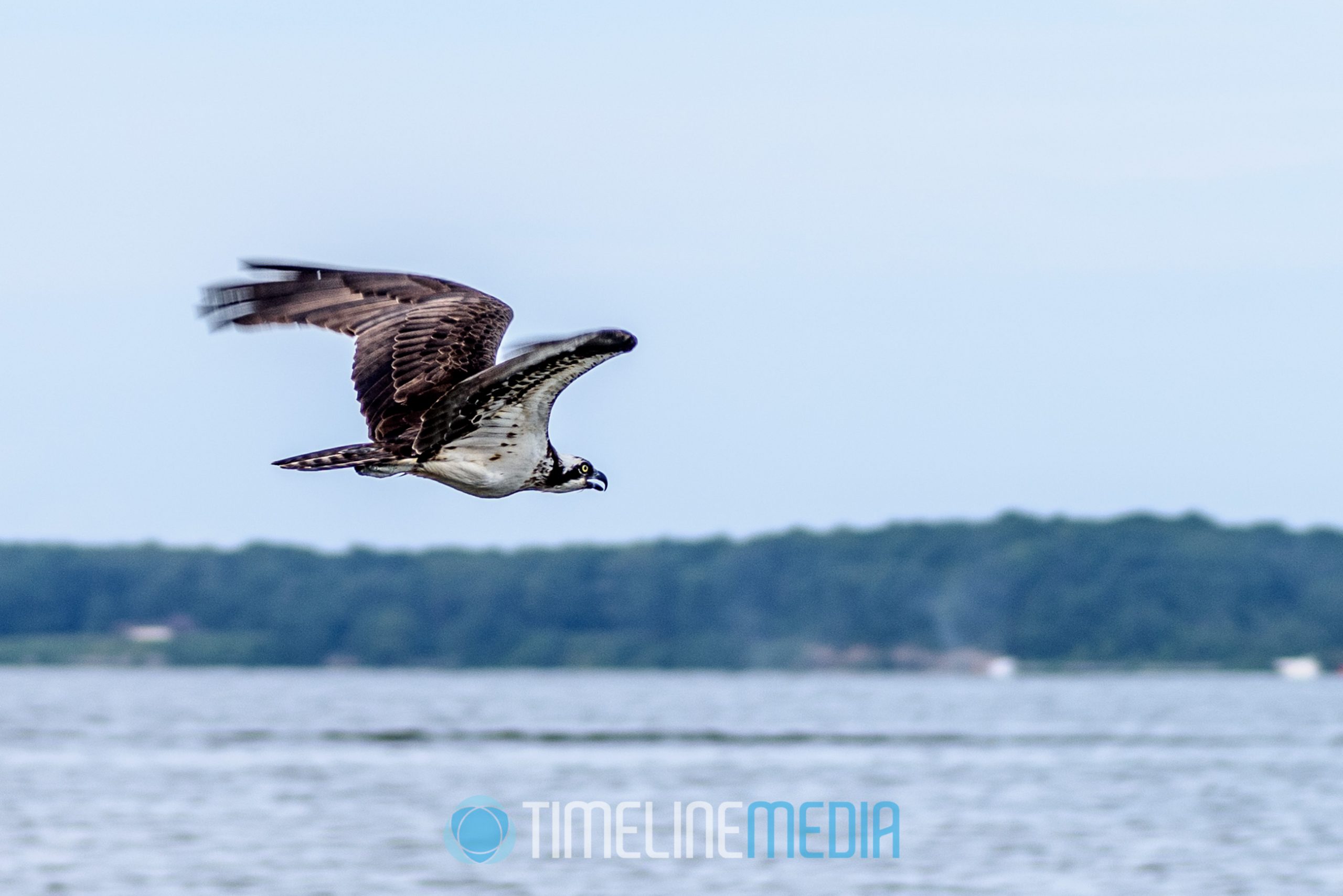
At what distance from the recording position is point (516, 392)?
10461mm

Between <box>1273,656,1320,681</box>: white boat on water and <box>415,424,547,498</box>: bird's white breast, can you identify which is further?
<box>1273,656,1320,681</box>: white boat on water

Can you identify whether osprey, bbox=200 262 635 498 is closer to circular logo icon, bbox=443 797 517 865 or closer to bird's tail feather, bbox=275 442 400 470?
bird's tail feather, bbox=275 442 400 470

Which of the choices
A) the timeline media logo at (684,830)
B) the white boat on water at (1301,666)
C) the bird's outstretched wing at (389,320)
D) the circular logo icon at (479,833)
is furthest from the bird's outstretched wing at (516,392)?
the white boat on water at (1301,666)

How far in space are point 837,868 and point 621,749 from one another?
3009 cm

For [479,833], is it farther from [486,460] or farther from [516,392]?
[516,392]

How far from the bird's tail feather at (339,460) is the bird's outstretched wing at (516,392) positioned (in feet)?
0.69

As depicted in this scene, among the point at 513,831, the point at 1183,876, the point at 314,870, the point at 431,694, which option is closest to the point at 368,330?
the point at 314,870

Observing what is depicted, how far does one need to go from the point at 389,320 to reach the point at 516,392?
9.25ft

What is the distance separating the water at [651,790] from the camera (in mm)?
33312

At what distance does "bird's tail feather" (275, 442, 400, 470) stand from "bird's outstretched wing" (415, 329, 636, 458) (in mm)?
211

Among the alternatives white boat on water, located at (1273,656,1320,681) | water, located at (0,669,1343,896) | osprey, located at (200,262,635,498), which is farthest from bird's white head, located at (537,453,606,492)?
white boat on water, located at (1273,656,1320,681)

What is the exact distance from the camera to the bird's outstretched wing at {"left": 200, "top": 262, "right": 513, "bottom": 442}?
12078mm

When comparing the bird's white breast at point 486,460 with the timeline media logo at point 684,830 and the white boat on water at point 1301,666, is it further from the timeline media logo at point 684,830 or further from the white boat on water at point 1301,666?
the white boat on water at point 1301,666

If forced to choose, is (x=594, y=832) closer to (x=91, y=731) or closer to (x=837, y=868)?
(x=837, y=868)
